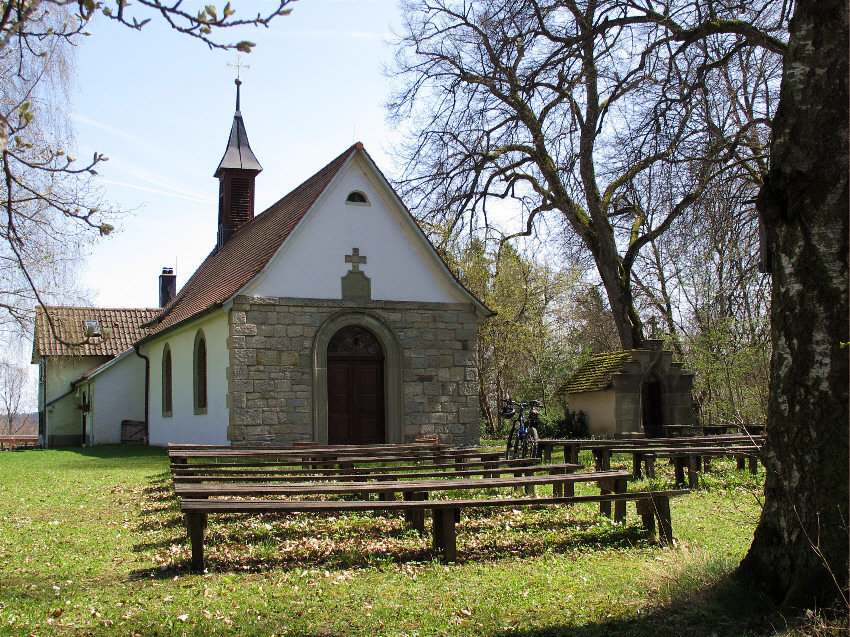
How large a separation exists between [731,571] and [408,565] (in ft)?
7.56

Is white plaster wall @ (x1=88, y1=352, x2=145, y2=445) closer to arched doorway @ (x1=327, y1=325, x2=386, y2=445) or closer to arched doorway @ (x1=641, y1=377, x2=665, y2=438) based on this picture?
arched doorway @ (x1=327, y1=325, x2=386, y2=445)

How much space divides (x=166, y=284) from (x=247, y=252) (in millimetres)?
17174

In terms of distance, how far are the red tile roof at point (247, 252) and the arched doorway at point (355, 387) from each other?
236 centimetres

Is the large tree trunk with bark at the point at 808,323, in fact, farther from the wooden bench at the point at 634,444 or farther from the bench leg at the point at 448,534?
the wooden bench at the point at 634,444

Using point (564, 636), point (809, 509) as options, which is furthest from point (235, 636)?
point (809, 509)

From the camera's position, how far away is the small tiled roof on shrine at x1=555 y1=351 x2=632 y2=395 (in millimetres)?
20375

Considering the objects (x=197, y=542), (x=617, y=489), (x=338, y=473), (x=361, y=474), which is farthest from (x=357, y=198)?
(x=197, y=542)

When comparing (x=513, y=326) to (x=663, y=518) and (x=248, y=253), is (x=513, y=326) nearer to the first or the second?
(x=248, y=253)

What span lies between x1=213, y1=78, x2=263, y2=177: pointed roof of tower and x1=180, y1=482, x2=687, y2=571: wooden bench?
1980 cm

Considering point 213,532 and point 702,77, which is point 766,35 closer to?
point 702,77

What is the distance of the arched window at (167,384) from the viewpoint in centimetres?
2294

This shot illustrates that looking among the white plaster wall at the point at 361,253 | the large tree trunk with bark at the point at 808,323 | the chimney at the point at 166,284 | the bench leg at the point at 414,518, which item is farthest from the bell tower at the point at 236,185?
the large tree trunk with bark at the point at 808,323

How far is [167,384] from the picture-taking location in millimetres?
23297

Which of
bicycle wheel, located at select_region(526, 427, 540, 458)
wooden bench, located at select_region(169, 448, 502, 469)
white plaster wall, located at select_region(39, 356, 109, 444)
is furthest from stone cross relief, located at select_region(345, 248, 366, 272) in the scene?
white plaster wall, located at select_region(39, 356, 109, 444)
